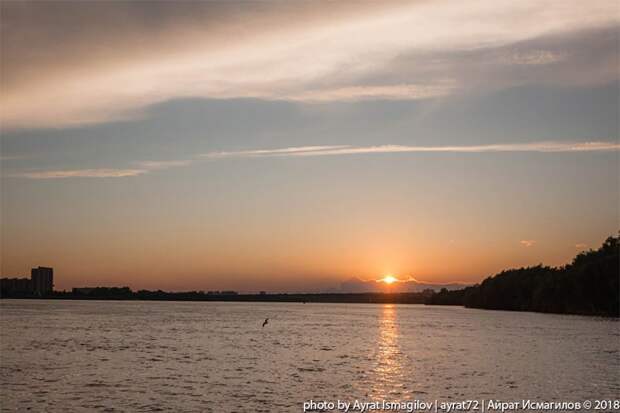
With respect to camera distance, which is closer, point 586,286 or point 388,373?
point 388,373

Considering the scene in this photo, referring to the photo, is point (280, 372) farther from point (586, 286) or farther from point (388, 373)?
point (586, 286)

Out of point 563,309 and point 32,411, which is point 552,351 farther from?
point 563,309

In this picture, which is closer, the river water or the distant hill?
the river water

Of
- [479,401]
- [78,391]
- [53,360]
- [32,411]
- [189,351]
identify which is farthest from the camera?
[189,351]

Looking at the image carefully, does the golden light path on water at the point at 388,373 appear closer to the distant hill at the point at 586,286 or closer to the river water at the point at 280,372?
the river water at the point at 280,372

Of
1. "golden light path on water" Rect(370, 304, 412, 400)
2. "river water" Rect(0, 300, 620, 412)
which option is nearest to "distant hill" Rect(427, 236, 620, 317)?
"river water" Rect(0, 300, 620, 412)

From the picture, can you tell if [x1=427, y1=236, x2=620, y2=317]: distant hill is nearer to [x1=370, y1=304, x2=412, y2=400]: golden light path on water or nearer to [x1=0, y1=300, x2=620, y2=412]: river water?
[x1=0, y1=300, x2=620, y2=412]: river water

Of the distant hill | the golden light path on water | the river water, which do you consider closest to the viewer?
the river water

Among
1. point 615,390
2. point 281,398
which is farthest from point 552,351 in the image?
point 281,398

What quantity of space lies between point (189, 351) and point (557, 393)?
37003 millimetres

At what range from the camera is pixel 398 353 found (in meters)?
68.9

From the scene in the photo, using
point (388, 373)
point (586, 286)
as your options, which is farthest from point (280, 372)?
point (586, 286)

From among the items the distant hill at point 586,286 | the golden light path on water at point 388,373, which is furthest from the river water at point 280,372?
the distant hill at point 586,286

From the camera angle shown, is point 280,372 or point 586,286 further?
point 586,286
